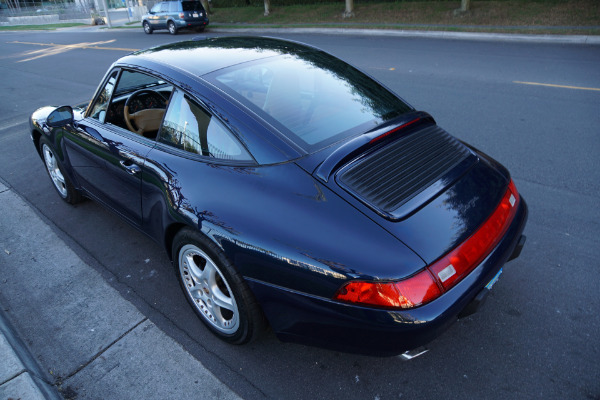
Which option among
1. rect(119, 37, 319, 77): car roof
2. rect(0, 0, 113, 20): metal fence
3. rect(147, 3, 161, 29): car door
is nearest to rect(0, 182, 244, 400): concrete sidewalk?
rect(119, 37, 319, 77): car roof

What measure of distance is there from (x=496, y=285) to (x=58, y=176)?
14.0 feet

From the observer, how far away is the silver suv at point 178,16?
21.6 meters

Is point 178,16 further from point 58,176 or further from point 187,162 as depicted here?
point 187,162

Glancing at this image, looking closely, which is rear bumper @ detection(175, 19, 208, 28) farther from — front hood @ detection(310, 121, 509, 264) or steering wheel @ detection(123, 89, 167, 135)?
front hood @ detection(310, 121, 509, 264)

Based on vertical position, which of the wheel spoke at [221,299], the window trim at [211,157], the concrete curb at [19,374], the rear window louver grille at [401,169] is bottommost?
Result: the concrete curb at [19,374]

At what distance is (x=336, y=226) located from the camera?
6.59 feet

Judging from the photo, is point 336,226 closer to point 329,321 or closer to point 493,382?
point 329,321

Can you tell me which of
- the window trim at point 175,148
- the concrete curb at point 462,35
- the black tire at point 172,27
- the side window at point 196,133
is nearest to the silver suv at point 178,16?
the black tire at point 172,27

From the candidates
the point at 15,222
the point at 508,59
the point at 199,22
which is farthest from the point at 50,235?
the point at 199,22

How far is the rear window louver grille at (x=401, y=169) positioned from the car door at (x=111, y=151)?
1505 millimetres

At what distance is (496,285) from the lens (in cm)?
295

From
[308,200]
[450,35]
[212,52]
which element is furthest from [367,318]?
[450,35]

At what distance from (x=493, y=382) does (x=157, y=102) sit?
344cm

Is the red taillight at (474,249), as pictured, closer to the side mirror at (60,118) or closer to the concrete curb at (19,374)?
the concrete curb at (19,374)
